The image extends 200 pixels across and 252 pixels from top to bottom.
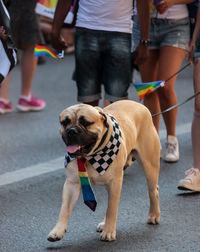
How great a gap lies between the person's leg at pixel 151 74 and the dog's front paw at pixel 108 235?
215 centimetres

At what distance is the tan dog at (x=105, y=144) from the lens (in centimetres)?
422

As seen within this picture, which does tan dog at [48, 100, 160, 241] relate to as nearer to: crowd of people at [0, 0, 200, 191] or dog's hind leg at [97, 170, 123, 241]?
dog's hind leg at [97, 170, 123, 241]

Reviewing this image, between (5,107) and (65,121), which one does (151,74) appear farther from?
(5,107)

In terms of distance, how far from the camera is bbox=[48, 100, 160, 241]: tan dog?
13.9 feet

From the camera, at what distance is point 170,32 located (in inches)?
249

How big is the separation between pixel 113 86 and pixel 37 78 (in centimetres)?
563

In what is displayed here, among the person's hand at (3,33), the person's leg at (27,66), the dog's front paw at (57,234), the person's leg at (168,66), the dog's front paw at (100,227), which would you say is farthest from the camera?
the person's leg at (27,66)

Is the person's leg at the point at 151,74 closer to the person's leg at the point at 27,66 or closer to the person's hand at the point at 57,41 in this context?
the person's hand at the point at 57,41

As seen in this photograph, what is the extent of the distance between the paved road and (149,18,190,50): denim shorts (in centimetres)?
102

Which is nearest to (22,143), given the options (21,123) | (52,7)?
(21,123)

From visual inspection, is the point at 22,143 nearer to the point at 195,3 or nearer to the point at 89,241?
the point at 195,3

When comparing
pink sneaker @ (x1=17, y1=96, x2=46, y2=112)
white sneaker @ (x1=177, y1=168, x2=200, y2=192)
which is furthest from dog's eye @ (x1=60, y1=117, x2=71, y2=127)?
pink sneaker @ (x1=17, y1=96, x2=46, y2=112)

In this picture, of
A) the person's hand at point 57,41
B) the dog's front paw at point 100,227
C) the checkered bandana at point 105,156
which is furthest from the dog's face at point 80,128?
the person's hand at point 57,41

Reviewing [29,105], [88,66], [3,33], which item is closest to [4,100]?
[29,105]
